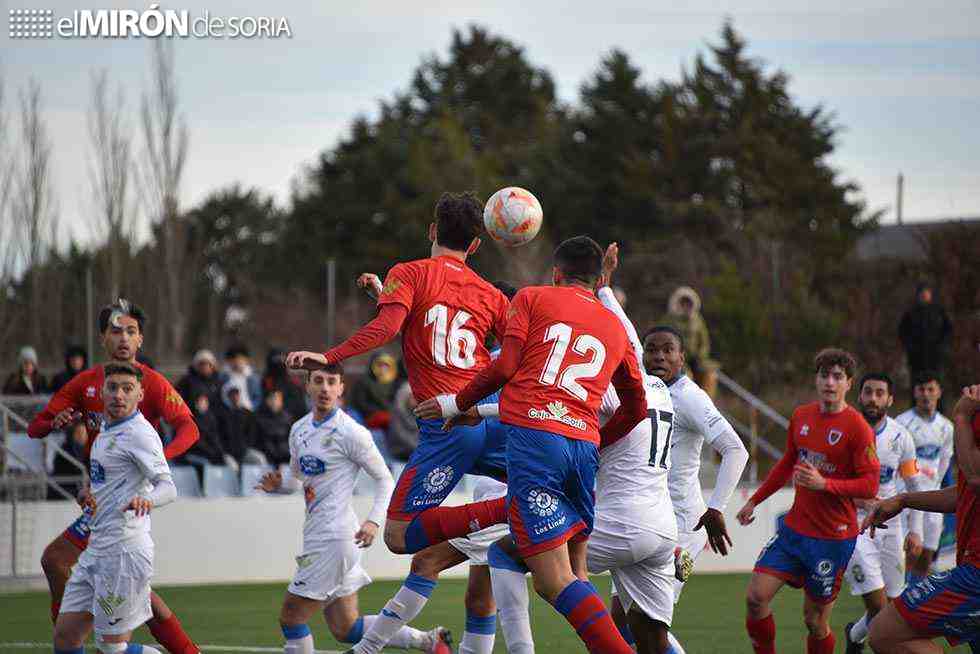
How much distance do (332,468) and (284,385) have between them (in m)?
8.99

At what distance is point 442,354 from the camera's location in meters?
7.97

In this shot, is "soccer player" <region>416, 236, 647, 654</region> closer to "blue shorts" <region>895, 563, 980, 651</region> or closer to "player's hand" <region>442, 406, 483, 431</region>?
"player's hand" <region>442, 406, 483, 431</region>

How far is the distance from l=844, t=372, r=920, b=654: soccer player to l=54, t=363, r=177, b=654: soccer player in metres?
4.84

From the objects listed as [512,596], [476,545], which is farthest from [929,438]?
[512,596]

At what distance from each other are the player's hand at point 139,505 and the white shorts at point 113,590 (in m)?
0.25

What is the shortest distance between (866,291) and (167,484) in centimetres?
1848

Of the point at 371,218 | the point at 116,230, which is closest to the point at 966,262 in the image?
the point at 116,230

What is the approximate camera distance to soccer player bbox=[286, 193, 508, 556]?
7.77 meters

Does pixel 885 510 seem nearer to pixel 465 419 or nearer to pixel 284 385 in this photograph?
pixel 465 419

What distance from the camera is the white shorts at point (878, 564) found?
1020 cm

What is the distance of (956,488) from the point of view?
6988 millimetres

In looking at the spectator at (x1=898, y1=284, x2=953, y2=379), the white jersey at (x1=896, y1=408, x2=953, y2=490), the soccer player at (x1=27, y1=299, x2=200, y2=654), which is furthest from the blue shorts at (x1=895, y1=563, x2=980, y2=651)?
the spectator at (x1=898, y1=284, x2=953, y2=379)

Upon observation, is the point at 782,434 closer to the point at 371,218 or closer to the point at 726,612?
the point at 726,612

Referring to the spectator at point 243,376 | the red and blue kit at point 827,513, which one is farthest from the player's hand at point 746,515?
the spectator at point 243,376
